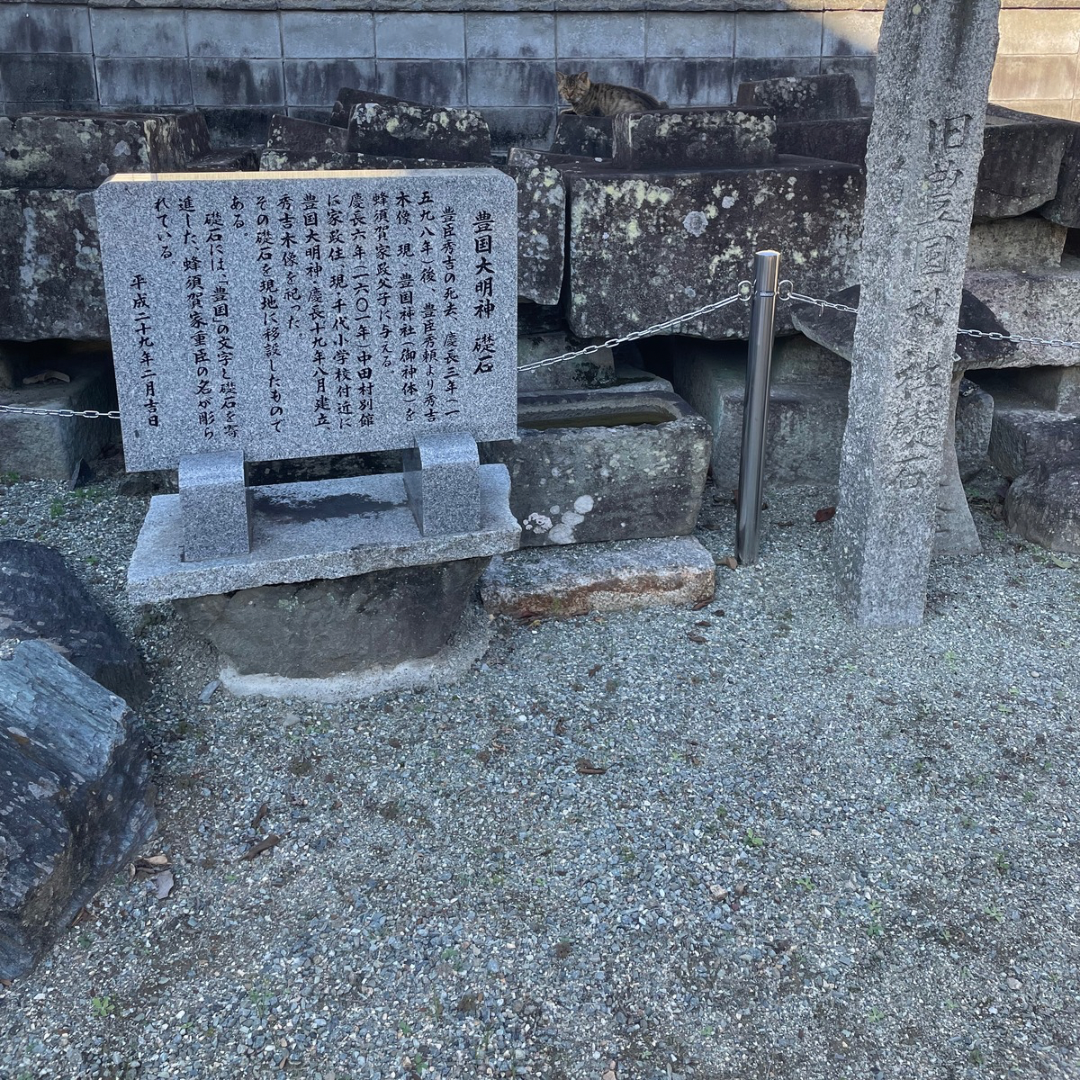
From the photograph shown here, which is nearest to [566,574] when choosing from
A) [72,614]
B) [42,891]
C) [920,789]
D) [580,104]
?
[920,789]

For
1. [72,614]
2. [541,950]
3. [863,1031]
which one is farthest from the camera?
[72,614]

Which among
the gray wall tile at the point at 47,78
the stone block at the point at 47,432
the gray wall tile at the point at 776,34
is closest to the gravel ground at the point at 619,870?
the stone block at the point at 47,432

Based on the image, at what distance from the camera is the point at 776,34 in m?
6.86

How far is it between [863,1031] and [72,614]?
9.27 ft

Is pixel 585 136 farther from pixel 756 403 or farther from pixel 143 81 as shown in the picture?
pixel 143 81

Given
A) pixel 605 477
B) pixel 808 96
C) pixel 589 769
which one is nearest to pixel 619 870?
pixel 589 769

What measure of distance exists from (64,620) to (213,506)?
0.78m

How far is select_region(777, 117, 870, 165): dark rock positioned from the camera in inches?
209

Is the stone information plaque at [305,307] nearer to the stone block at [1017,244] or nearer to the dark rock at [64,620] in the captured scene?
the dark rock at [64,620]

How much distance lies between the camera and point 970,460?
5242 millimetres

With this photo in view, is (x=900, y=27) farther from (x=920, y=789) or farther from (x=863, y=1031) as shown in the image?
(x=863, y=1031)

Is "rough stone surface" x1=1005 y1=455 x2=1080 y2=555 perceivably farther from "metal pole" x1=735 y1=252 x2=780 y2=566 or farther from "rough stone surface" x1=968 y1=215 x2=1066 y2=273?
"metal pole" x1=735 y1=252 x2=780 y2=566

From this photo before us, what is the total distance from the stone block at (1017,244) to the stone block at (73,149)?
4.22m

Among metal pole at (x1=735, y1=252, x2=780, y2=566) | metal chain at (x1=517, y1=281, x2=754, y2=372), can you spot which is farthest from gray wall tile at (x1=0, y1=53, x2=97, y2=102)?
metal pole at (x1=735, y1=252, x2=780, y2=566)
